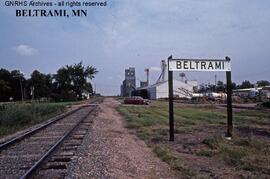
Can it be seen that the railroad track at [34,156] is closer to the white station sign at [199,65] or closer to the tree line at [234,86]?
the white station sign at [199,65]

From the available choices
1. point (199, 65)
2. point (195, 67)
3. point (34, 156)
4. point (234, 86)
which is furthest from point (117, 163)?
point (234, 86)

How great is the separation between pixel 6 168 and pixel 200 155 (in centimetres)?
568

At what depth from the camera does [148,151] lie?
1386cm

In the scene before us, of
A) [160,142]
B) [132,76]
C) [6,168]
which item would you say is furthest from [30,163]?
[132,76]

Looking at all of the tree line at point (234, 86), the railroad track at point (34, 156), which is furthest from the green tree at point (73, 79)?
the railroad track at point (34, 156)

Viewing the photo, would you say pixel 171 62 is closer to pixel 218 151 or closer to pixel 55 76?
pixel 218 151

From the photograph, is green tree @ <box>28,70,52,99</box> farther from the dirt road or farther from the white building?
the dirt road

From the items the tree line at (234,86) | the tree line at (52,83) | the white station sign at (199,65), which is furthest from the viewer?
the tree line at (234,86)

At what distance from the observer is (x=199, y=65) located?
53.6ft

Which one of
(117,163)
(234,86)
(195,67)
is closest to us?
(117,163)

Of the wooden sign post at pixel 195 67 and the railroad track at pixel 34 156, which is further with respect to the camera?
the wooden sign post at pixel 195 67

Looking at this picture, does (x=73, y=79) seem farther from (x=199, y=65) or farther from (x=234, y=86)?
(x=199, y=65)

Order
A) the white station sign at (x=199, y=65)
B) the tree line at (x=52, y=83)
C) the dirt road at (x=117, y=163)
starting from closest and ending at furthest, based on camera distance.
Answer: the dirt road at (x=117, y=163)
the white station sign at (x=199, y=65)
the tree line at (x=52, y=83)

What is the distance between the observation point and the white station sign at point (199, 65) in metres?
16.0
